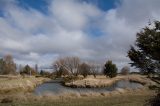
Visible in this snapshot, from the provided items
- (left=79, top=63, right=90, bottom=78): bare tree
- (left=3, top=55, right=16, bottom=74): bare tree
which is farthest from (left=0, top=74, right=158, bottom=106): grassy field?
(left=3, top=55, right=16, bottom=74): bare tree

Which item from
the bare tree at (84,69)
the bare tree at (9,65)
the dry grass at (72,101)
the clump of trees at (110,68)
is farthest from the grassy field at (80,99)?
the bare tree at (9,65)

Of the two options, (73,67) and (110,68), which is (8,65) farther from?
(110,68)

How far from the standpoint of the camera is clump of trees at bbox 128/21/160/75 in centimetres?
A: 2053

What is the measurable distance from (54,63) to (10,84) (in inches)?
2986

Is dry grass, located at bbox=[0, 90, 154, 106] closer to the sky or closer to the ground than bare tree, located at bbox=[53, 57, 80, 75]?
closer to the ground

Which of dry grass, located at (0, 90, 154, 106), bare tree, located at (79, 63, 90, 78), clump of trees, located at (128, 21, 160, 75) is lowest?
dry grass, located at (0, 90, 154, 106)

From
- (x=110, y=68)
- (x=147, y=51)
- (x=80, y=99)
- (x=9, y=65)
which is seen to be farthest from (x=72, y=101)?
(x=9, y=65)

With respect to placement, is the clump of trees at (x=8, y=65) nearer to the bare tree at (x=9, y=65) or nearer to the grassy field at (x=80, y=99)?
the bare tree at (x=9, y=65)

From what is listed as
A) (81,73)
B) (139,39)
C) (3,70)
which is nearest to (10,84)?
(139,39)

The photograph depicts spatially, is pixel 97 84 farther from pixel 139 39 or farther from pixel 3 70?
pixel 3 70

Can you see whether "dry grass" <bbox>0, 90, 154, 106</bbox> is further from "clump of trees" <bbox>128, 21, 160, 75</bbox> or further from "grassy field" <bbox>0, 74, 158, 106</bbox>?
"clump of trees" <bbox>128, 21, 160, 75</bbox>

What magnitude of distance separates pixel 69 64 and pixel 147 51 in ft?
356

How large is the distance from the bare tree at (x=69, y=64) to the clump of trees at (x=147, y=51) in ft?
340

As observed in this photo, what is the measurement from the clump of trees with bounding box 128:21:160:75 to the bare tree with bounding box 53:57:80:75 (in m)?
104
